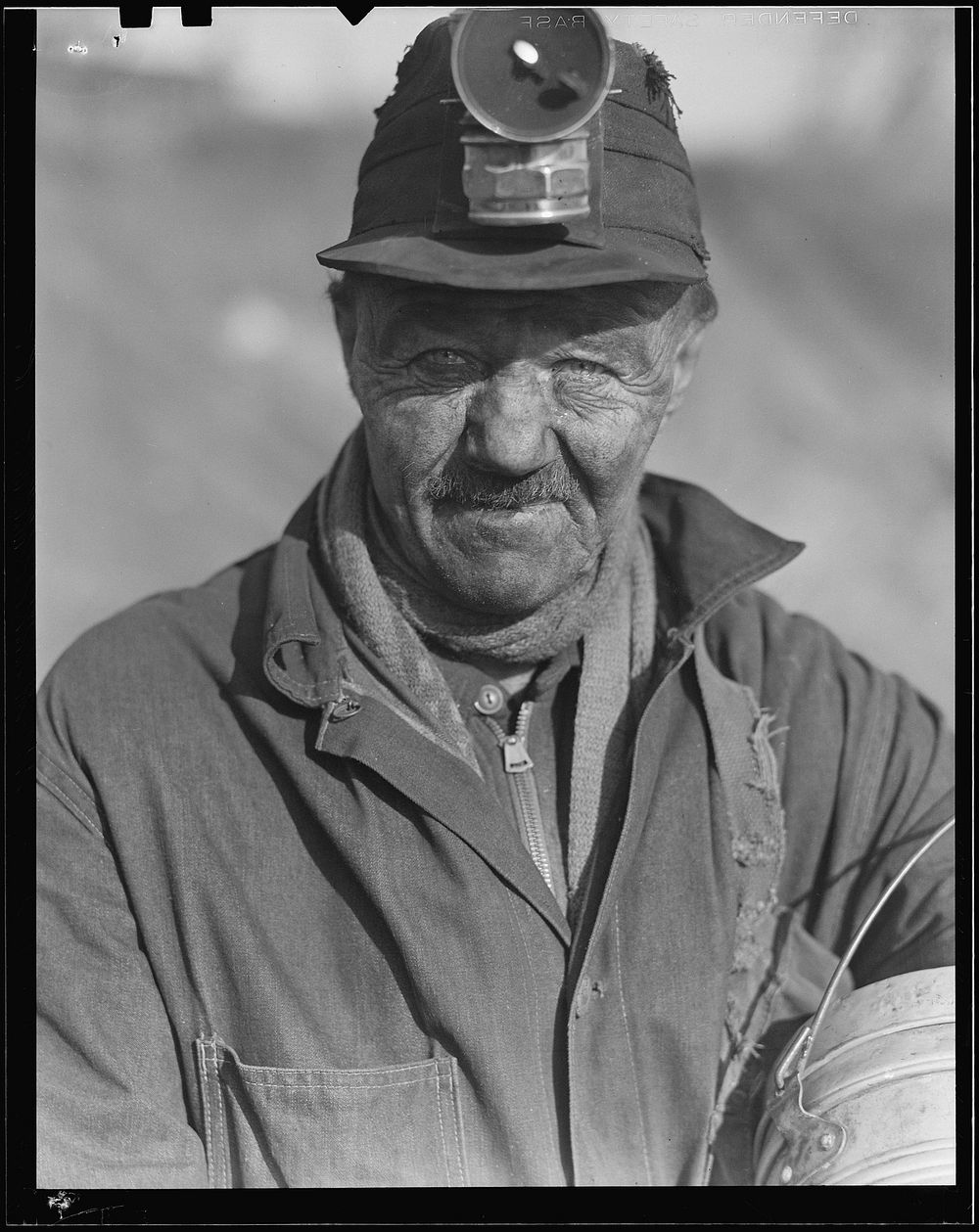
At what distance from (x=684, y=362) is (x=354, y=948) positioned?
98 cm

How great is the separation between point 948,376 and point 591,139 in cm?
75

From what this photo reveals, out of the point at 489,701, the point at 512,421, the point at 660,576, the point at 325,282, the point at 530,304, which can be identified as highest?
the point at 325,282

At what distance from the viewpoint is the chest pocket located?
1.75 m

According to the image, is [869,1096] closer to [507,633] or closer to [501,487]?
[507,633]


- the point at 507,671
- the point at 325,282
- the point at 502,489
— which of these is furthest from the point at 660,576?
the point at 325,282

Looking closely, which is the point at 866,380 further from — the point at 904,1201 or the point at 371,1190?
the point at 371,1190

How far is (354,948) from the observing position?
1785 mm

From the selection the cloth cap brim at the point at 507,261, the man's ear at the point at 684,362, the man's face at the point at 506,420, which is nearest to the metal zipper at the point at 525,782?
the man's face at the point at 506,420

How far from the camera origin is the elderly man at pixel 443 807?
5.69 ft

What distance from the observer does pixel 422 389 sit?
1775 mm

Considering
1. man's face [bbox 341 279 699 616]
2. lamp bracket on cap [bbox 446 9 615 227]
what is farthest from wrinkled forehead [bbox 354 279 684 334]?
lamp bracket on cap [bbox 446 9 615 227]

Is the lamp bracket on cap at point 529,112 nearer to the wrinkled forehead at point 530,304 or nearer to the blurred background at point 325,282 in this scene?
the wrinkled forehead at point 530,304

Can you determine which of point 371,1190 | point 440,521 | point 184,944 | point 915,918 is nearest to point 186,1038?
point 184,944

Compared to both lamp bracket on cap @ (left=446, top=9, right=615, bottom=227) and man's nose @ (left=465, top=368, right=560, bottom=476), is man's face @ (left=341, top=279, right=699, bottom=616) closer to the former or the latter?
man's nose @ (left=465, top=368, right=560, bottom=476)
